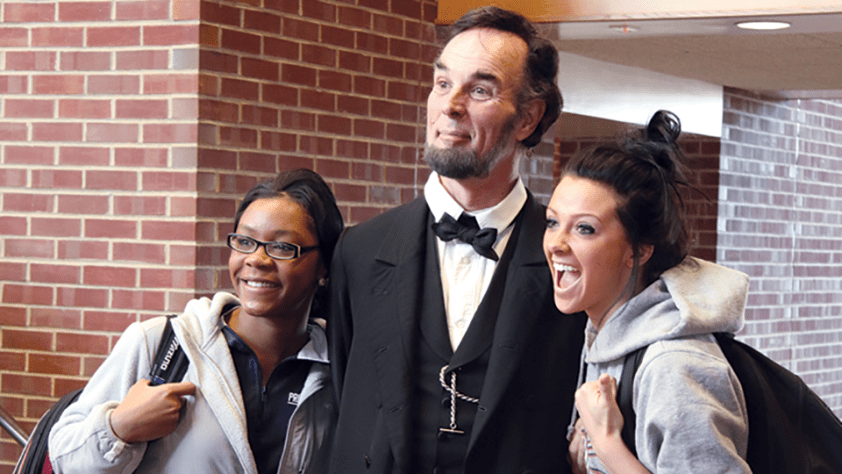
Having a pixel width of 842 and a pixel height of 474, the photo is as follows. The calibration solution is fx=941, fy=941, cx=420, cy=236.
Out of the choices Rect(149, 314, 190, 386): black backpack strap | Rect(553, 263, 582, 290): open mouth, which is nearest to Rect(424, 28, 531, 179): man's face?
Rect(553, 263, 582, 290): open mouth

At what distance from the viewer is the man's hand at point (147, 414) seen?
2.24m

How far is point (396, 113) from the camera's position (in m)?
4.54

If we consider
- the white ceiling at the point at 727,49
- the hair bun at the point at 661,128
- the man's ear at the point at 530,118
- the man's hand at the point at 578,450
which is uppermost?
the white ceiling at the point at 727,49

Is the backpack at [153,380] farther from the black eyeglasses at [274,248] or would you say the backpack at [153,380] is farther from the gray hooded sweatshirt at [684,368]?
the gray hooded sweatshirt at [684,368]

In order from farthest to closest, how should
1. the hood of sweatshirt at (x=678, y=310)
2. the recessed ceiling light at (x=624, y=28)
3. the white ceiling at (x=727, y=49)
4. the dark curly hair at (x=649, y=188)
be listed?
the recessed ceiling light at (x=624, y=28), the white ceiling at (x=727, y=49), the dark curly hair at (x=649, y=188), the hood of sweatshirt at (x=678, y=310)

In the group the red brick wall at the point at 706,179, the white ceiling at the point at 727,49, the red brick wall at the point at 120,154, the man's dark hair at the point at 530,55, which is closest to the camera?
the man's dark hair at the point at 530,55

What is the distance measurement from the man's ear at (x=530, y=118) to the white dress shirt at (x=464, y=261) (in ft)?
0.43

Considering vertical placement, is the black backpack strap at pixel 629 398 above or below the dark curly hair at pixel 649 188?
below

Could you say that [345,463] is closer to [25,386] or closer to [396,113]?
[25,386]

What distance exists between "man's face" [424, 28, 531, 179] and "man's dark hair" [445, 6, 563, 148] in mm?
20

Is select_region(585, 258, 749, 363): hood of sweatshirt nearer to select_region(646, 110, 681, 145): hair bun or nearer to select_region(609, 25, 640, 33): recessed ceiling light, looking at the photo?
select_region(646, 110, 681, 145): hair bun

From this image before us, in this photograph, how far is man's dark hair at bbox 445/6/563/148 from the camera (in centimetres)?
237

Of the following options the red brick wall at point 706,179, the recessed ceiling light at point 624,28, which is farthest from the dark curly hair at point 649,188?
the red brick wall at point 706,179

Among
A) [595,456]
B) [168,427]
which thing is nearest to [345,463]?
[168,427]
